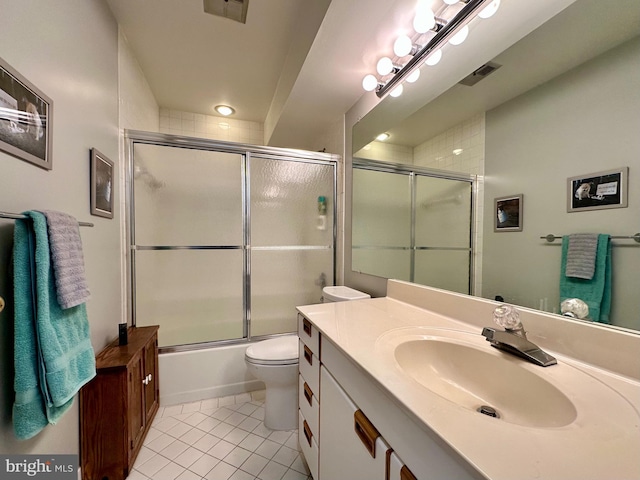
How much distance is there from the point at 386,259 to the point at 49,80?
1.73 m

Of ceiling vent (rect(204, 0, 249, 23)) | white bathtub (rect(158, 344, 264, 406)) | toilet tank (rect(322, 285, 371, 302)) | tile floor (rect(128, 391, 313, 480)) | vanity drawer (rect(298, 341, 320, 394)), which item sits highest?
ceiling vent (rect(204, 0, 249, 23))

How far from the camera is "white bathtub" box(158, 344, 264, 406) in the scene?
1.72 meters

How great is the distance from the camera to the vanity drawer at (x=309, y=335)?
1024 millimetres

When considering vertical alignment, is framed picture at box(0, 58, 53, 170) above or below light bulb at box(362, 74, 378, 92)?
below

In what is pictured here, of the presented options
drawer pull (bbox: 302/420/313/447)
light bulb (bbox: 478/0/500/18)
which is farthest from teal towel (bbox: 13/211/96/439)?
light bulb (bbox: 478/0/500/18)

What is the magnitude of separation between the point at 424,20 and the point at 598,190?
0.94m

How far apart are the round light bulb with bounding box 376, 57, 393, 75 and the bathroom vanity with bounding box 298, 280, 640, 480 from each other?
118 cm

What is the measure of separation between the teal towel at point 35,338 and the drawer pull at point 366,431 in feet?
2.92

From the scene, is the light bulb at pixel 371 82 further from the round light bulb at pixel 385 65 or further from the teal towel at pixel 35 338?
the teal towel at pixel 35 338

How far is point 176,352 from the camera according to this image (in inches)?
69.5

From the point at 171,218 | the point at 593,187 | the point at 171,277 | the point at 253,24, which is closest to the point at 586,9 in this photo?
the point at 593,187

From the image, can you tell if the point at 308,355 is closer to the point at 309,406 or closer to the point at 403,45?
the point at 309,406

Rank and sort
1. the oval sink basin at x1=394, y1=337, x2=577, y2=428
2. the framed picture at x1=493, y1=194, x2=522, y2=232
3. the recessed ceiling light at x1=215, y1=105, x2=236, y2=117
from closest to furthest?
1. the oval sink basin at x1=394, y1=337, x2=577, y2=428
2. the framed picture at x1=493, y1=194, x2=522, y2=232
3. the recessed ceiling light at x1=215, y1=105, x2=236, y2=117

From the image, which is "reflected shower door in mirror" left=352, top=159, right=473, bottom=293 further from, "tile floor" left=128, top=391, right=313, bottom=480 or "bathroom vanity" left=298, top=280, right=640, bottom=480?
"tile floor" left=128, top=391, right=313, bottom=480
